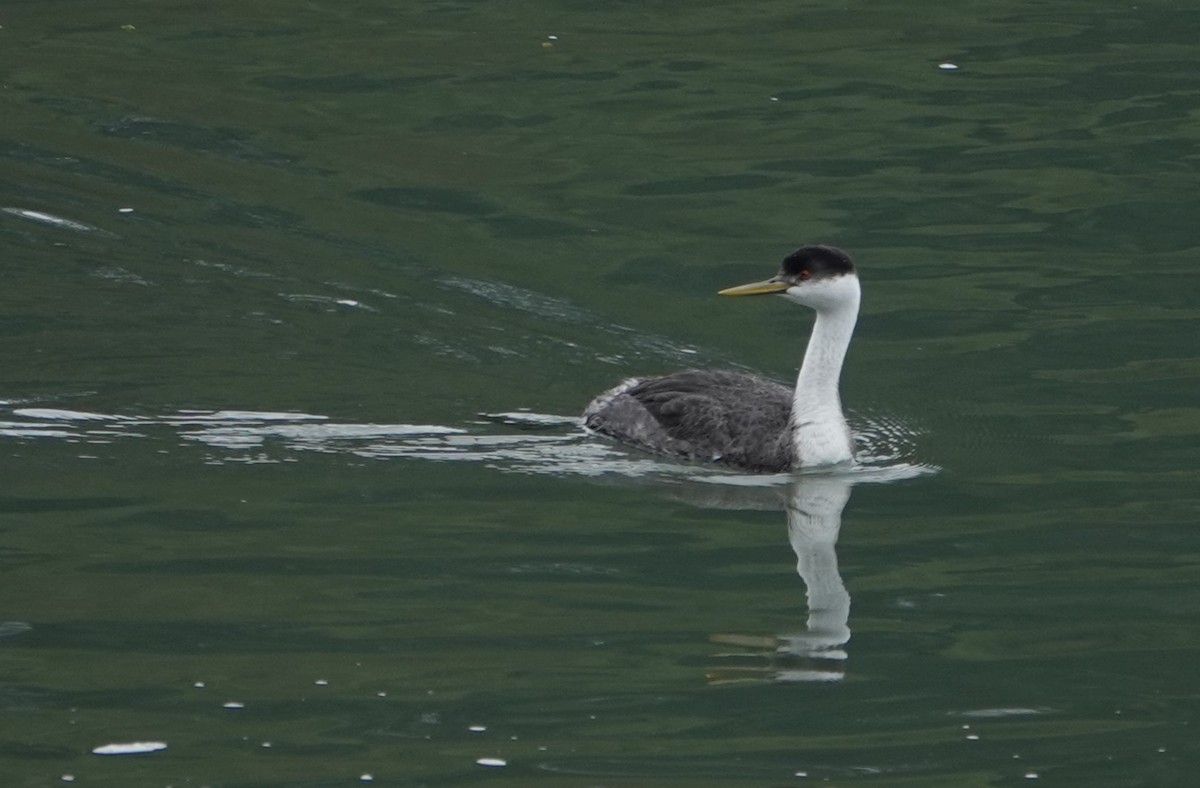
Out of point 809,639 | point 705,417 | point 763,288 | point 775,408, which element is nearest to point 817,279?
point 763,288

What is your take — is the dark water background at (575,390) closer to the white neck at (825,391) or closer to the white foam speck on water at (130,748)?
the white foam speck on water at (130,748)

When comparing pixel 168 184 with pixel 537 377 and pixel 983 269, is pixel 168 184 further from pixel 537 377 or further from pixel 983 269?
pixel 983 269

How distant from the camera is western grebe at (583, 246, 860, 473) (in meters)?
11.9

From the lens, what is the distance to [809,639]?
28.7 ft

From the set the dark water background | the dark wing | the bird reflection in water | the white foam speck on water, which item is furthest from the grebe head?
the white foam speck on water

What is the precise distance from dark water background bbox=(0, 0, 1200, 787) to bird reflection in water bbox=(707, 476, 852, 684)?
0.09ft

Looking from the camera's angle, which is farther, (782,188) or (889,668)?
(782,188)

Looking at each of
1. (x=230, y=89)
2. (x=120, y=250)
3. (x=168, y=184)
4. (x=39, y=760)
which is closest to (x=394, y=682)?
(x=39, y=760)

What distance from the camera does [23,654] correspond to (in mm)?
8359

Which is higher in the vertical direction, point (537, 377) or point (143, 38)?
point (143, 38)

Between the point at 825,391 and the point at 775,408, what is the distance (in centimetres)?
37

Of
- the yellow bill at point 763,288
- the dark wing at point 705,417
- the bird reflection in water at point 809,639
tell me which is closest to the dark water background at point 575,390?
the bird reflection in water at point 809,639

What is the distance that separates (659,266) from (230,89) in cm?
637

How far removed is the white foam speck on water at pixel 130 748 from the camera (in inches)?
293
